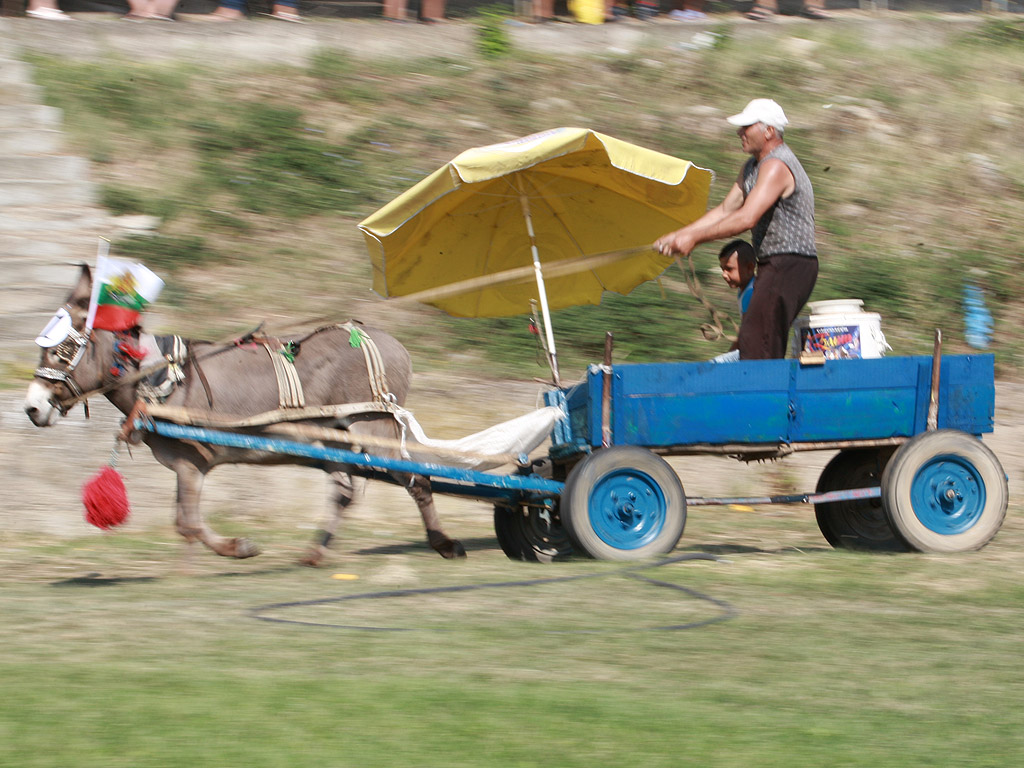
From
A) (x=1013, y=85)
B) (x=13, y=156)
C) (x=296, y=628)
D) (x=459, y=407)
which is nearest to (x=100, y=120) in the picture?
(x=13, y=156)

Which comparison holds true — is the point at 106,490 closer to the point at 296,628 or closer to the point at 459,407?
the point at 296,628

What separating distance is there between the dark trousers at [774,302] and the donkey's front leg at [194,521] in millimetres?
3037

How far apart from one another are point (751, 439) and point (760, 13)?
13201mm

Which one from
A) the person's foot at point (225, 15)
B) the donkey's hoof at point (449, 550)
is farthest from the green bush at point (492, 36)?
the donkey's hoof at point (449, 550)

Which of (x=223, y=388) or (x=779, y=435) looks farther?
(x=223, y=388)

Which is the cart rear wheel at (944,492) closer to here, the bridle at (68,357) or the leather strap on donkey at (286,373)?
the leather strap on donkey at (286,373)

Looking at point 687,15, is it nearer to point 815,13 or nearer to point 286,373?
point 815,13

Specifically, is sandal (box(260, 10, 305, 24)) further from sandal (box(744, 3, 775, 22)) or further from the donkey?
the donkey

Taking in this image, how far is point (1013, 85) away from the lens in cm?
1792

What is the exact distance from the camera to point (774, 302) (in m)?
6.90

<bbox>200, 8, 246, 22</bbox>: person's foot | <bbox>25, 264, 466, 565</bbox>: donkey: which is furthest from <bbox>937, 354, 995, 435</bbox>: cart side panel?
<bbox>200, 8, 246, 22</bbox>: person's foot

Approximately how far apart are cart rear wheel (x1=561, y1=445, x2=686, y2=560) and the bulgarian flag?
251cm

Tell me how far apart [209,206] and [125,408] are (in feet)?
24.1

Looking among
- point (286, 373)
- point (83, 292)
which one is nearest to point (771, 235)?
point (286, 373)
